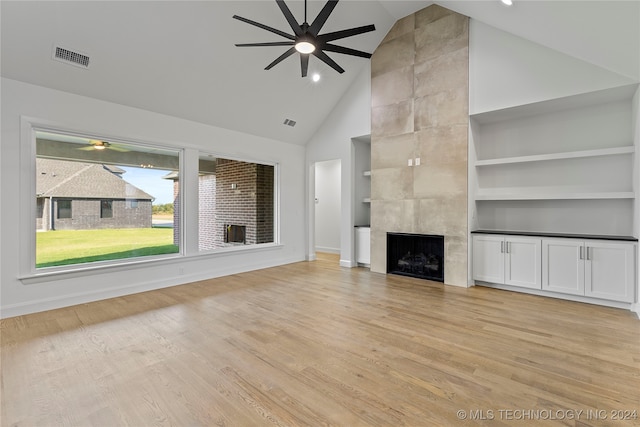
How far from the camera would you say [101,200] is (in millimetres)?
4426

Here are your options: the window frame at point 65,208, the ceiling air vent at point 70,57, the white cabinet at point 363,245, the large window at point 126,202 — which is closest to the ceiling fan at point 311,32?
the ceiling air vent at point 70,57

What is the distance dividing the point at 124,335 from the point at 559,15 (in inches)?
220

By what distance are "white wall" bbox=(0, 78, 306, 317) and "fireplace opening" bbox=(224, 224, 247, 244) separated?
0.35 m

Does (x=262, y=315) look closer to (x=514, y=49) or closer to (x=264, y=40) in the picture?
(x=264, y=40)

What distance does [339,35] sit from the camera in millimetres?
3311

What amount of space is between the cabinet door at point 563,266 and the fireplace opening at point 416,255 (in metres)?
1.47

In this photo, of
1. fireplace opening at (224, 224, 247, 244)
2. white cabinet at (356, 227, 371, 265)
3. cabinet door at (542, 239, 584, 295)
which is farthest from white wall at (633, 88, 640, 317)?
fireplace opening at (224, 224, 247, 244)

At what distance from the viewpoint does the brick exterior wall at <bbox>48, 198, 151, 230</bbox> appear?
159 inches

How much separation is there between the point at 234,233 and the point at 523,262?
17.2ft

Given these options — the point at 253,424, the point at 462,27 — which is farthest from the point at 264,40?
the point at 253,424

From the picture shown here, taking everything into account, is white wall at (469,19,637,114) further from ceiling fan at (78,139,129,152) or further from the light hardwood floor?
ceiling fan at (78,139,129,152)

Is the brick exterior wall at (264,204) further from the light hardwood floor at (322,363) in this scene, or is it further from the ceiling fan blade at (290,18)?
the ceiling fan blade at (290,18)

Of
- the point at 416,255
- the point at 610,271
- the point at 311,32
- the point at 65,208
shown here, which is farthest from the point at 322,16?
the point at 610,271

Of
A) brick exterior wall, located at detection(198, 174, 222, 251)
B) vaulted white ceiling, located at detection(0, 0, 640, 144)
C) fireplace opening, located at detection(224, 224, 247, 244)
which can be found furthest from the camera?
fireplace opening, located at detection(224, 224, 247, 244)
